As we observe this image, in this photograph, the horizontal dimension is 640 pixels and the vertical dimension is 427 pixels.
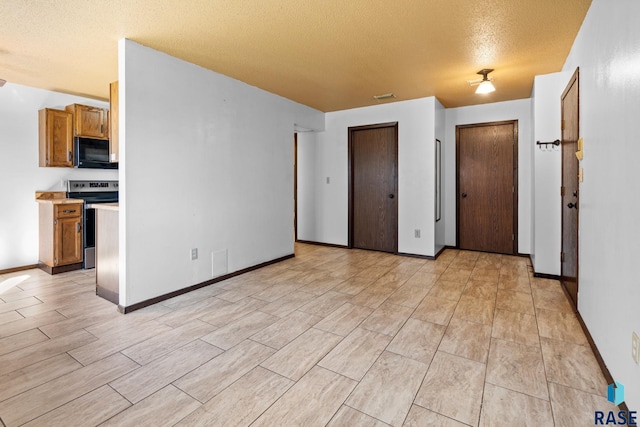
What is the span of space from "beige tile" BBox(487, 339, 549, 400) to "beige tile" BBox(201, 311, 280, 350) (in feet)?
5.34

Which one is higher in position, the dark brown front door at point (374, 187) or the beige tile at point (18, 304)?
the dark brown front door at point (374, 187)

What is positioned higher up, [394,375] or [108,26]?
[108,26]

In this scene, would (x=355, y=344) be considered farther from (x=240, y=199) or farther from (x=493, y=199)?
(x=493, y=199)

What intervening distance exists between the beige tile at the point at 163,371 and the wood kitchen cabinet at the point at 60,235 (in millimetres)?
3078

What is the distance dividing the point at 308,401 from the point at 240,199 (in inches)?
112

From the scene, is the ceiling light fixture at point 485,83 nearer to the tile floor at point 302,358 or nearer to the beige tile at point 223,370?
the tile floor at point 302,358

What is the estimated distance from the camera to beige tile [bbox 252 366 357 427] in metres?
1.57

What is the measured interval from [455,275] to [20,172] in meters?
5.78

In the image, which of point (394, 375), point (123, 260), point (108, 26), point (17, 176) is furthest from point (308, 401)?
point (17, 176)

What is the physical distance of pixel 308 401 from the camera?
1712 mm

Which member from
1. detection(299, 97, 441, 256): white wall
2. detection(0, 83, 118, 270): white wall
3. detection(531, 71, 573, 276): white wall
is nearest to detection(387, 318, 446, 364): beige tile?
detection(531, 71, 573, 276): white wall

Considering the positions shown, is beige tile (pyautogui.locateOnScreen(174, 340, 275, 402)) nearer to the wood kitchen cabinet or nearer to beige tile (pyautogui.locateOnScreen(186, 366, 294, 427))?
beige tile (pyautogui.locateOnScreen(186, 366, 294, 427))

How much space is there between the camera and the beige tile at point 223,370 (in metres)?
1.82

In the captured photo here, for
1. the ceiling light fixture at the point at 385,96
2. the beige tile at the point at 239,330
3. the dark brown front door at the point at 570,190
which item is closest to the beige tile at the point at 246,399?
the beige tile at the point at 239,330
